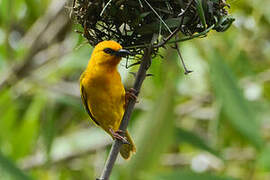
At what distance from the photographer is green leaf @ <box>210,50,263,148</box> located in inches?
181

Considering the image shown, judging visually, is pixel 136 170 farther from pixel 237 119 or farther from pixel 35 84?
pixel 35 84

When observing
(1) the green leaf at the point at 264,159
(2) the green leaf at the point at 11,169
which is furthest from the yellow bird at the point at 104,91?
(1) the green leaf at the point at 264,159

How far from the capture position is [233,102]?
468 centimetres

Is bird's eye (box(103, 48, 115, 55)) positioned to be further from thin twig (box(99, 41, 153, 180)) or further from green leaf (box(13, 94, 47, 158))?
green leaf (box(13, 94, 47, 158))

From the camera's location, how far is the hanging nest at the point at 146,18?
102 inches

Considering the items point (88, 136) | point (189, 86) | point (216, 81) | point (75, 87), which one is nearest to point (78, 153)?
point (88, 136)

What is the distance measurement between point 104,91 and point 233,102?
1750 mm

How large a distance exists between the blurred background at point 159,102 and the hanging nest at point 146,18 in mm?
1559

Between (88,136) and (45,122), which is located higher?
(45,122)

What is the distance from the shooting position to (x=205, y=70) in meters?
5.55

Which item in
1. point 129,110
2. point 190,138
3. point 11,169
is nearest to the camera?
point 129,110

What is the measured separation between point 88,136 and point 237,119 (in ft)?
4.96

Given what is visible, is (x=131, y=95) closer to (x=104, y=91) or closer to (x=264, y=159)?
(x=104, y=91)

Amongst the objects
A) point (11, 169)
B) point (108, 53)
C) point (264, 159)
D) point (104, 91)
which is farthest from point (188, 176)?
point (108, 53)
